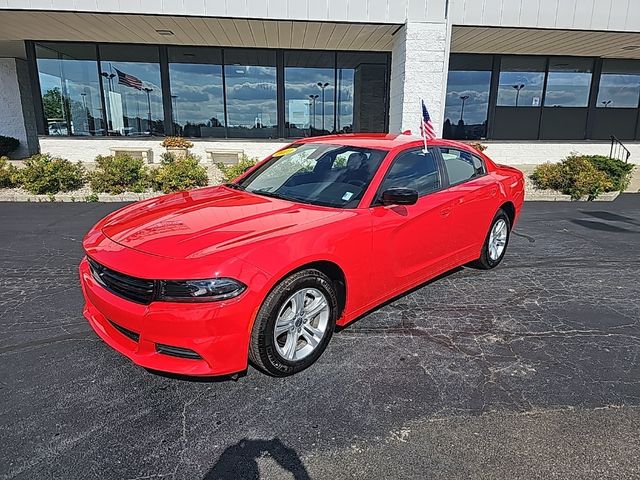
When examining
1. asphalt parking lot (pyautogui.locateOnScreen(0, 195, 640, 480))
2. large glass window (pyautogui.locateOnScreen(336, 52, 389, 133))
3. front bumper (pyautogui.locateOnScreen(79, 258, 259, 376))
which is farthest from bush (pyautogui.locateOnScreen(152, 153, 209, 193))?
front bumper (pyautogui.locateOnScreen(79, 258, 259, 376))

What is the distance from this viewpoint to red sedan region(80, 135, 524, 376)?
2.56m

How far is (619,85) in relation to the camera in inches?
631

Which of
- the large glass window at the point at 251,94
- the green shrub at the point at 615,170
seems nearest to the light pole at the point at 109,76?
the large glass window at the point at 251,94

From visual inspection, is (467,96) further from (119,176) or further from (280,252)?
(280,252)

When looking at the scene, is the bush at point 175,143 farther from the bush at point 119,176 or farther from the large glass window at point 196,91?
the bush at point 119,176

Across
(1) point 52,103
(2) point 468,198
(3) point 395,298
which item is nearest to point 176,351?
(3) point 395,298

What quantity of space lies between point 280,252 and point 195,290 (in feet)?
1.86

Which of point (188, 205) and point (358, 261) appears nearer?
point (358, 261)

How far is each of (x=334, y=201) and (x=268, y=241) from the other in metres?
0.90

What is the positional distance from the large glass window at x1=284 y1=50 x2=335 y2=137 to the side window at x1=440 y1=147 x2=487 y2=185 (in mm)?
10422

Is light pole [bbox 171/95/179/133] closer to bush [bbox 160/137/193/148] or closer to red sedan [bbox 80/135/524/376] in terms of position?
bush [bbox 160/137/193/148]

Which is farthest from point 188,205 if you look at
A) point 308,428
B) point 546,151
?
point 546,151

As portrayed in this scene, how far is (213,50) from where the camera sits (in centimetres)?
1384

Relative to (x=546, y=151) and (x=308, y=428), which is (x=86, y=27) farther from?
(x=546, y=151)
